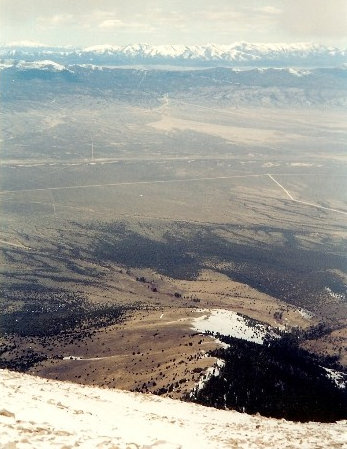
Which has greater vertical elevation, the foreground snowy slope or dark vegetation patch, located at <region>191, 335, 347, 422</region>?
the foreground snowy slope

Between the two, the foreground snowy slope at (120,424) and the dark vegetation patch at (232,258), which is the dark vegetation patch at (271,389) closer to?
the foreground snowy slope at (120,424)

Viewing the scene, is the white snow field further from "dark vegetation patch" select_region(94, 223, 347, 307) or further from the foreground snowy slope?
the foreground snowy slope

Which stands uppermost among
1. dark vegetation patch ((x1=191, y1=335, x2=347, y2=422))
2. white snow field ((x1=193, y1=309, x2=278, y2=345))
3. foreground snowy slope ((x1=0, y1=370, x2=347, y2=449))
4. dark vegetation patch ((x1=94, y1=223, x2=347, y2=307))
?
foreground snowy slope ((x1=0, y1=370, x2=347, y2=449))

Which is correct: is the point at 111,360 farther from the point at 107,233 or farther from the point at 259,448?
the point at 107,233

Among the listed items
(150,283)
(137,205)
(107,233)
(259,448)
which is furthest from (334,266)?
(259,448)

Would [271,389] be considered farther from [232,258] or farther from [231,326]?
[232,258]

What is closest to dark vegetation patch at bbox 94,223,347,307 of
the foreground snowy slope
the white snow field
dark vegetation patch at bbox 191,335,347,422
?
the white snow field

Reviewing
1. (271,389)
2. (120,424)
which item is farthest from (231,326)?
(120,424)
